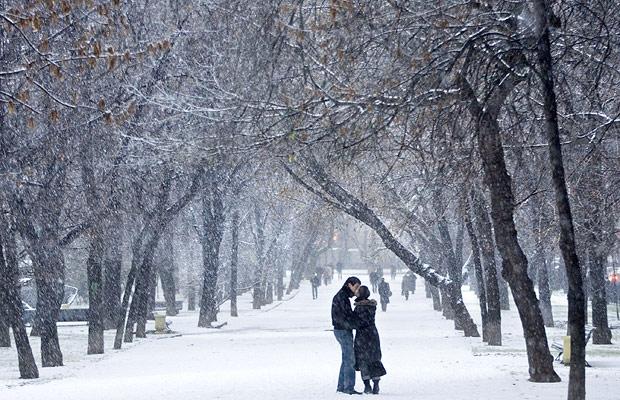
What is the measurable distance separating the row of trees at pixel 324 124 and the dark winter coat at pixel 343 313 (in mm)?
2001

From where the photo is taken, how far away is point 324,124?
17.1 m

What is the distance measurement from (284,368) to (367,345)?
21.6 feet

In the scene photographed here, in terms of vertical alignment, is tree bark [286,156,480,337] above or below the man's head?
above

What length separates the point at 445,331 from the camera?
38.9 meters

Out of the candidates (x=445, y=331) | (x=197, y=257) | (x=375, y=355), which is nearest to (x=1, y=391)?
(x=375, y=355)

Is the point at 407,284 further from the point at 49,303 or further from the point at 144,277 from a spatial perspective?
the point at 49,303

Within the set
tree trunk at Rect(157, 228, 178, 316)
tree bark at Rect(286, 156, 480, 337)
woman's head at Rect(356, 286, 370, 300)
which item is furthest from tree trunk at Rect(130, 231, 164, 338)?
woman's head at Rect(356, 286, 370, 300)

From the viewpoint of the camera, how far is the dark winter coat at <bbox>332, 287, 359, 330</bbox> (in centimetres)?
1808

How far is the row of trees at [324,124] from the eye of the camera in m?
14.1

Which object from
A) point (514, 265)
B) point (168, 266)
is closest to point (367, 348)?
point (514, 265)

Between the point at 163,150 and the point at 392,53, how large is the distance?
41.1 ft

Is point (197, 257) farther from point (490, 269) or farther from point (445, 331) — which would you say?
point (490, 269)

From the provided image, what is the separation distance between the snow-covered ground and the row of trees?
Result: 1165 mm

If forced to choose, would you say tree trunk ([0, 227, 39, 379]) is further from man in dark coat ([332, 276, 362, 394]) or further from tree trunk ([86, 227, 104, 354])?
man in dark coat ([332, 276, 362, 394])
